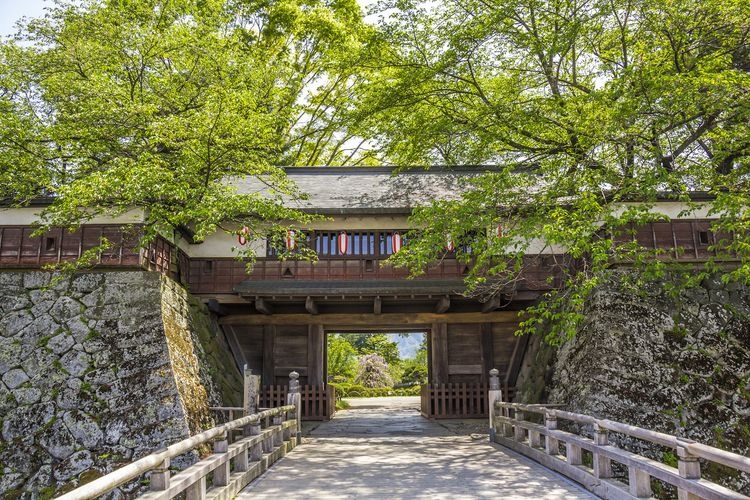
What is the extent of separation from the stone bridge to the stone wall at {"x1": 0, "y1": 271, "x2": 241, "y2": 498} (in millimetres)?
1039

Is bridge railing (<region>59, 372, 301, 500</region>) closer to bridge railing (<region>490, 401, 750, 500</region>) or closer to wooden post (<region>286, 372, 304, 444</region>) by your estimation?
wooden post (<region>286, 372, 304, 444</region>)

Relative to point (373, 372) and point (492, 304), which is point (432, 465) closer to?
point (492, 304)

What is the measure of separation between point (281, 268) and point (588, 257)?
8254mm

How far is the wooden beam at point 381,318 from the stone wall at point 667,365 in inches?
149

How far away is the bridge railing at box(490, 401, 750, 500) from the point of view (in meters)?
4.96

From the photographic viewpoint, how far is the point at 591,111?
1129cm

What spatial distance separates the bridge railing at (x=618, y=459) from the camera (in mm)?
4957

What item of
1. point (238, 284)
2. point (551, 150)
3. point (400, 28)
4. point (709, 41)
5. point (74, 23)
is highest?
point (74, 23)

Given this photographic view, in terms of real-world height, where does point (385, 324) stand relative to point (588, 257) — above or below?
below

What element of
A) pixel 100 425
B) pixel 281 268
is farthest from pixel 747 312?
pixel 100 425

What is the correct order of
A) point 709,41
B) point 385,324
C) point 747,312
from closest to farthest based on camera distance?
point 709,41 < point 747,312 < point 385,324

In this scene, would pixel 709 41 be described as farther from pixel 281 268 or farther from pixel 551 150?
pixel 281 268

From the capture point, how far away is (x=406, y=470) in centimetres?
893

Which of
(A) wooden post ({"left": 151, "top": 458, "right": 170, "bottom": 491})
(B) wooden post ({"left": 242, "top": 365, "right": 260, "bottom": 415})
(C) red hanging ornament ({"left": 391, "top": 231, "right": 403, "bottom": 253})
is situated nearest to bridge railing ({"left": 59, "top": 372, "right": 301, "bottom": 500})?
(A) wooden post ({"left": 151, "top": 458, "right": 170, "bottom": 491})
